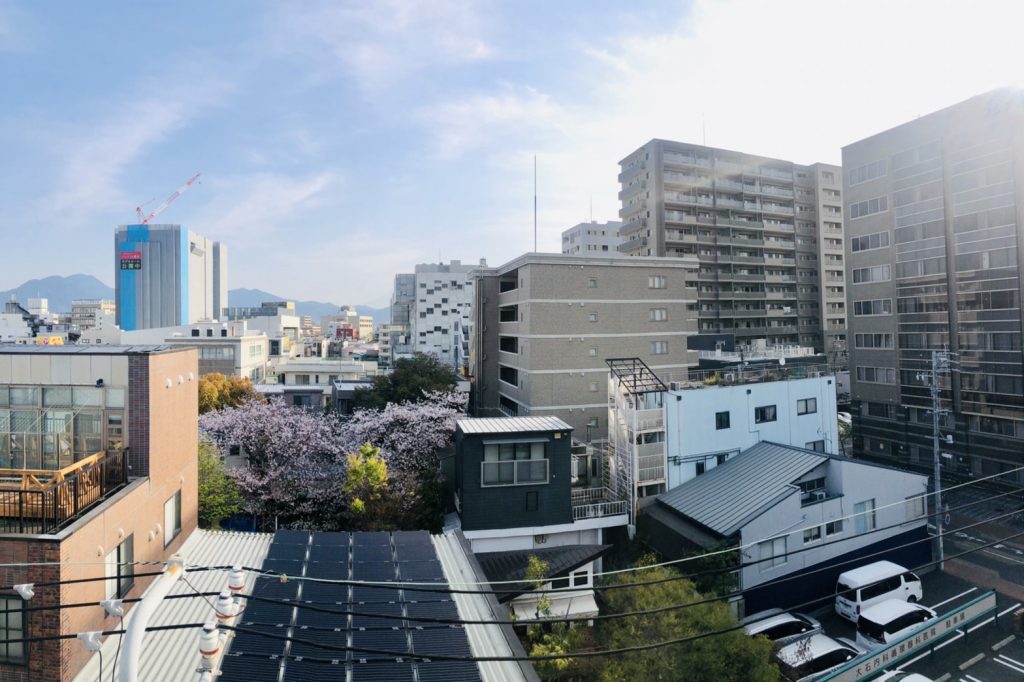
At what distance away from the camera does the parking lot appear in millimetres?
15289

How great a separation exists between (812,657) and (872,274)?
29.9 meters

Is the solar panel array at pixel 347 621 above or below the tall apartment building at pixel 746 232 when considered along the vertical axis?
below

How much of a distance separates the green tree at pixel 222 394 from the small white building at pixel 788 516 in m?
24.9

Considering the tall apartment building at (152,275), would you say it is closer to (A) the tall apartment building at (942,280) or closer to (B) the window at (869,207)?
(B) the window at (869,207)

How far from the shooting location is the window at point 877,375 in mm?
35656

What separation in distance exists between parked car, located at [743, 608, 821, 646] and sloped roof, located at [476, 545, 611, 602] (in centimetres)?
461

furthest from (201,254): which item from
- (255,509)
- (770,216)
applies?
(255,509)

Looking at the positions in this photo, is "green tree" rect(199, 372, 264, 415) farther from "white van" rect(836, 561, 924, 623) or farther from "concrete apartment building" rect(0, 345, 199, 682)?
"white van" rect(836, 561, 924, 623)

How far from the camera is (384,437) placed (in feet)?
91.7

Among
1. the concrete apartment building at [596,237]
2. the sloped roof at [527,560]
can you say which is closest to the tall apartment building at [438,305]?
the concrete apartment building at [596,237]

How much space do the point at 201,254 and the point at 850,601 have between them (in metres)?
198

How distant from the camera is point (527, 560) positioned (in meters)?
17.7

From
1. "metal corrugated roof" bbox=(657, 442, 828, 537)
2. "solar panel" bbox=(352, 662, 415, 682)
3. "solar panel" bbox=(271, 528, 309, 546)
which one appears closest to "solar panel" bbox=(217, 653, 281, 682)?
"solar panel" bbox=(352, 662, 415, 682)

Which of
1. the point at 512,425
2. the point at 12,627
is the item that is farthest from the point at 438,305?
the point at 12,627
